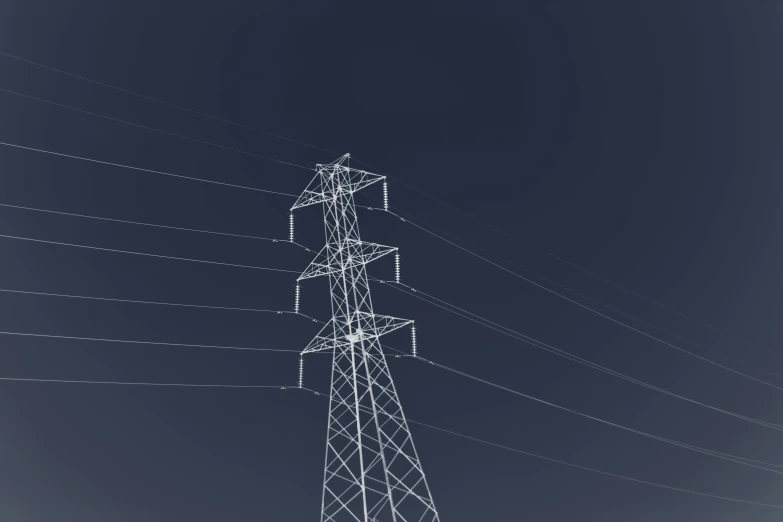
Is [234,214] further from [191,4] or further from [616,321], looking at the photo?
[616,321]

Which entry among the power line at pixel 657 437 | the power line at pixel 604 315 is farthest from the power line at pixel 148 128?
the power line at pixel 657 437

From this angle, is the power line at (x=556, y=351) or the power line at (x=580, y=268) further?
the power line at (x=580, y=268)

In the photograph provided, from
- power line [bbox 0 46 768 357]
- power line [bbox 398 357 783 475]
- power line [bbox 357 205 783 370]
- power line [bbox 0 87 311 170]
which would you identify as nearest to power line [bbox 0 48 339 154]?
power line [bbox 0 46 768 357]

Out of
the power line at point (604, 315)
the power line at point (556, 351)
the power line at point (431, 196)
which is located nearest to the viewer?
the power line at point (431, 196)

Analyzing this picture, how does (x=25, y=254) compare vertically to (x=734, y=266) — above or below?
below

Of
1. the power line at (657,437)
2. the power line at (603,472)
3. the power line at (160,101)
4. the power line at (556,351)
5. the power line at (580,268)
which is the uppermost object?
the power line at (160,101)

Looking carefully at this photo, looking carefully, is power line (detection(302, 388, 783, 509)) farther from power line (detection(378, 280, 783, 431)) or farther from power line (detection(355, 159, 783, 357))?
power line (detection(355, 159, 783, 357))

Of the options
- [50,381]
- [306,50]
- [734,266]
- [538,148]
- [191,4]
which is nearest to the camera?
[50,381]

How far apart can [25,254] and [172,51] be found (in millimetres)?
23709

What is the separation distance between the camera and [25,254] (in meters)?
84.6

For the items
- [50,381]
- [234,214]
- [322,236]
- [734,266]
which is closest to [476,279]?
[322,236]

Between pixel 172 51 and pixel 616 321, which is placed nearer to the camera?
pixel 172 51

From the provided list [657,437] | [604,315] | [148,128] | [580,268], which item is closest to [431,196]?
[580,268]

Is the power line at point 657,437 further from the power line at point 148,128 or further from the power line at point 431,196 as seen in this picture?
the power line at point 148,128
